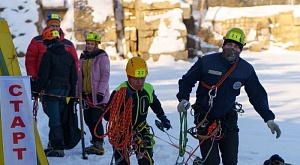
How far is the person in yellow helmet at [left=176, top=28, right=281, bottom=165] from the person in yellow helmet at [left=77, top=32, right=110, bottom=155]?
75.1 inches

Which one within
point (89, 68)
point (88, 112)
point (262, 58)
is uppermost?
point (89, 68)

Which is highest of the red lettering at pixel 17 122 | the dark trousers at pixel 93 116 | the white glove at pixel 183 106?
the red lettering at pixel 17 122

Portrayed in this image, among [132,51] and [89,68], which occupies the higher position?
[89,68]

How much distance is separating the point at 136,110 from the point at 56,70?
1759 millimetres

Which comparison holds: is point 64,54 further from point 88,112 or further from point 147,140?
point 147,140

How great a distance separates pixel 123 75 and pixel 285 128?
30.6 ft

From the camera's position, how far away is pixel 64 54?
6336mm

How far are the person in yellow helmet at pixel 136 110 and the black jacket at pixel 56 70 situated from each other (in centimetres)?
154

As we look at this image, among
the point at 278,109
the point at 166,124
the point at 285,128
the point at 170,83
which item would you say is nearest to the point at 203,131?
the point at 166,124

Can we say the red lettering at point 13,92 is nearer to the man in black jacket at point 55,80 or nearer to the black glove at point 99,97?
the man in black jacket at point 55,80

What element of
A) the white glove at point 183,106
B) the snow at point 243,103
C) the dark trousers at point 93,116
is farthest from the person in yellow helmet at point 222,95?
the dark trousers at point 93,116

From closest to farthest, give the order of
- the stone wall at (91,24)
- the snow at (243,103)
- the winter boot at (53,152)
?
the winter boot at (53,152), the snow at (243,103), the stone wall at (91,24)

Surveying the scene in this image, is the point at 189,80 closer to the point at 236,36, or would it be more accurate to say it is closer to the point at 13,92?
the point at 236,36

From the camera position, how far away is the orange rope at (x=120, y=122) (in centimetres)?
481
